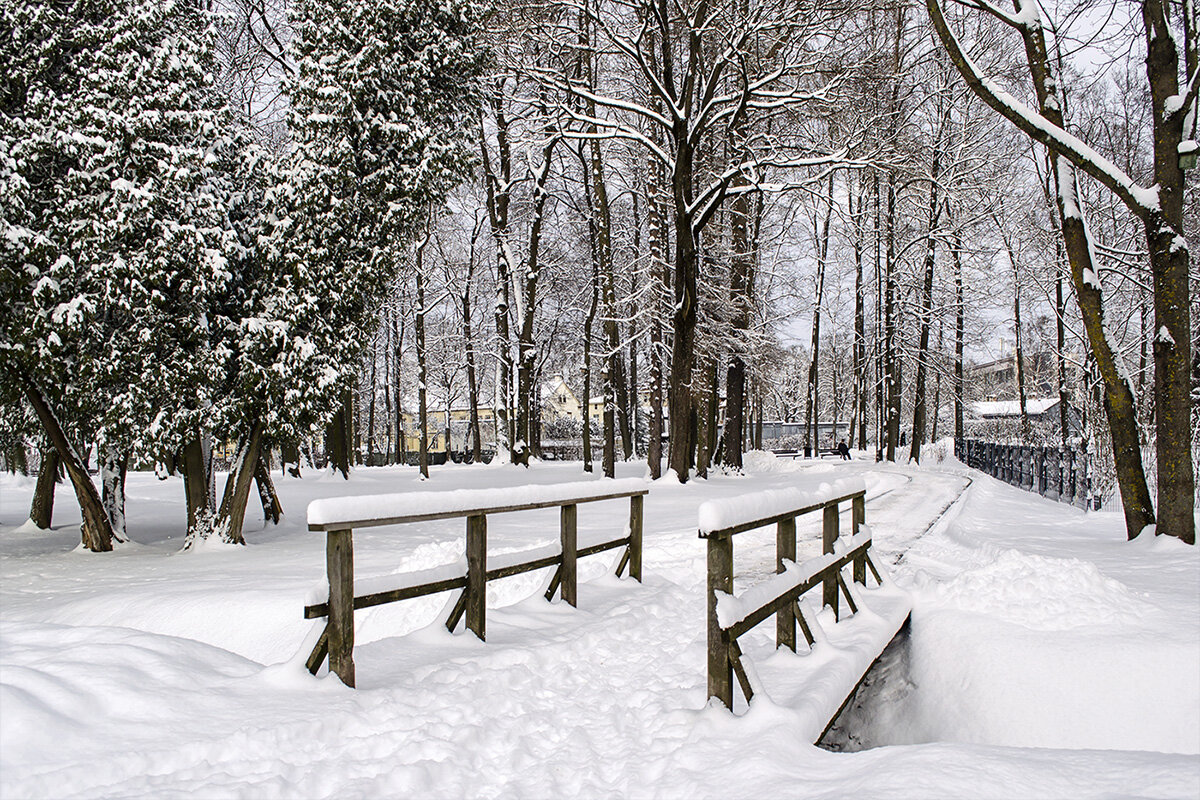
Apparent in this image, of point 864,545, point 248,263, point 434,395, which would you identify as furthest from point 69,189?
point 434,395

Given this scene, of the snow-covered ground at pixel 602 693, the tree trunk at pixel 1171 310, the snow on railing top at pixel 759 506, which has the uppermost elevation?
the tree trunk at pixel 1171 310

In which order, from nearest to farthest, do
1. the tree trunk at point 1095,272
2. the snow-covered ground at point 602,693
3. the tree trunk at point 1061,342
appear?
the snow-covered ground at point 602,693, the tree trunk at point 1095,272, the tree trunk at point 1061,342

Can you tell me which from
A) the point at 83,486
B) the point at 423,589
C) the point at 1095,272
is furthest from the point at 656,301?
the point at 423,589

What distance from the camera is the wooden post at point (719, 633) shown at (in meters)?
3.93

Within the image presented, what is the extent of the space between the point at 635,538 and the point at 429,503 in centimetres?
335

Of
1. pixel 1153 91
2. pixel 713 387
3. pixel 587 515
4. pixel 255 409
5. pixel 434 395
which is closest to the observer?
pixel 1153 91

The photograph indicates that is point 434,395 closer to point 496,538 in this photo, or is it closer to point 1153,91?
point 496,538

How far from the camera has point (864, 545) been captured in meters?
6.87

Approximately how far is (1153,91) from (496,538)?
33.3 ft

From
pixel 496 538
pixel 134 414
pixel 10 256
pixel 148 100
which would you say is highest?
pixel 148 100

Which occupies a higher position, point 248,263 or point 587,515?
point 248,263

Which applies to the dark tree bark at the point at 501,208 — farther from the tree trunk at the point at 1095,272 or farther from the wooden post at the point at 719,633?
the wooden post at the point at 719,633

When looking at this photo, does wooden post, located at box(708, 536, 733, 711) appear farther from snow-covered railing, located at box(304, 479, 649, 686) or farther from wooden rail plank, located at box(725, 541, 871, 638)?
snow-covered railing, located at box(304, 479, 649, 686)

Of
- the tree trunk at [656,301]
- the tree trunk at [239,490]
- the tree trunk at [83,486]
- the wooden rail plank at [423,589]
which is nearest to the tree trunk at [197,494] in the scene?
the tree trunk at [239,490]
